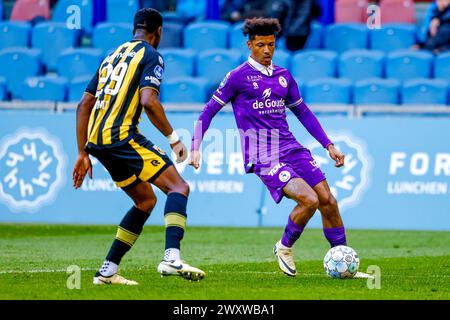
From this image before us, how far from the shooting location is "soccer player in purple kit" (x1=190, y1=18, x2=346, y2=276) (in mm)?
9117

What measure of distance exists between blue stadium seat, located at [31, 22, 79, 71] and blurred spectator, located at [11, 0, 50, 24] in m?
0.96

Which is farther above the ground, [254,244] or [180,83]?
[180,83]

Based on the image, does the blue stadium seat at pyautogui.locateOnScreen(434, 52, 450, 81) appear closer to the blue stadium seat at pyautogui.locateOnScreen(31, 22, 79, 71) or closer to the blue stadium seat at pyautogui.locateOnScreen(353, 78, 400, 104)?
the blue stadium seat at pyautogui.locateOnScreen(353, 78, 400, 104)

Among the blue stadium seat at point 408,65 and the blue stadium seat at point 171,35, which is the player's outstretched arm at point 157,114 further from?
the blue stadium seat at point 171,35

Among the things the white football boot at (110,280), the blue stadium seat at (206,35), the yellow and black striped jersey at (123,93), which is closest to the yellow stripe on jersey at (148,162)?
the yellow and black striped jersey at (123,93)

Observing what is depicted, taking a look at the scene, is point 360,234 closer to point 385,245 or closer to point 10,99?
point 385,245

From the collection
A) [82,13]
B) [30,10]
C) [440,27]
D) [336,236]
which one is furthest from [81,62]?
[336,236]

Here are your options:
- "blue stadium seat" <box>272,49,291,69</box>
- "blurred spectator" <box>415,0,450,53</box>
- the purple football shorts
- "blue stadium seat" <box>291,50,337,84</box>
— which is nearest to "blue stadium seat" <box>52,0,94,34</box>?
"blue stadium seat" <box>272,49,291,69</box>

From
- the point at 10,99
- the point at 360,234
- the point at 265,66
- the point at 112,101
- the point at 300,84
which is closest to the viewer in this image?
the point at 112,101

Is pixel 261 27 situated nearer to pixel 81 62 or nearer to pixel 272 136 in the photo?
pixel 272 136

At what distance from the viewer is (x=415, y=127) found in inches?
564
